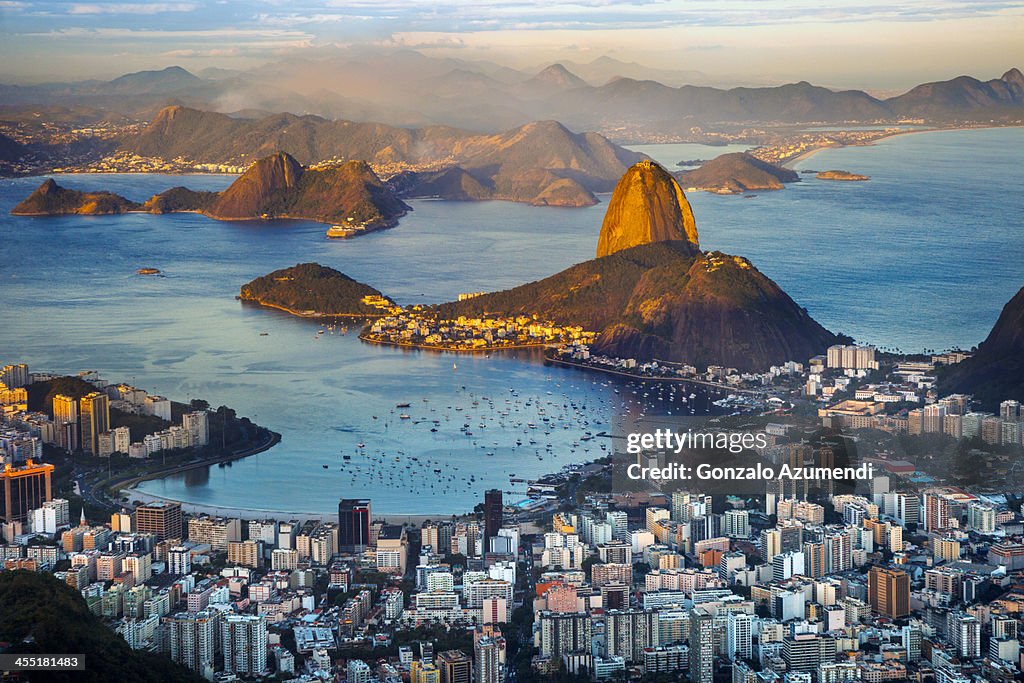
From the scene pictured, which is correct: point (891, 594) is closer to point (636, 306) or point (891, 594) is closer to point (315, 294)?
point (636, 306)

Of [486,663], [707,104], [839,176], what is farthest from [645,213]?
[707,104]

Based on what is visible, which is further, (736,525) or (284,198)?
(284,198)

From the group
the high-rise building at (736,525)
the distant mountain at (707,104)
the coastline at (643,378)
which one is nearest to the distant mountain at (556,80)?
the distant mountain at (707,104)

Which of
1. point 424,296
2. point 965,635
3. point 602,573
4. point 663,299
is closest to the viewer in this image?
point 965,635

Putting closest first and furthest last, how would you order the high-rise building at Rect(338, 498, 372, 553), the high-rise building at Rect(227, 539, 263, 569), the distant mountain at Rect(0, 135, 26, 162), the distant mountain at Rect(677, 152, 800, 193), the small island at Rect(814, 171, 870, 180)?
the high-rise building at Rect(227, 539, 263, 569), the high-rise building at Rect(338, 498, 372, 553), the distant mountain at Rect(0, 135, 26, 162), the small island at Rect(814, 171, 870, 180), the distant mountain at Rect(677, 152, 800, 193)

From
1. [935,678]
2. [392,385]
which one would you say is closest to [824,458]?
[935,678]

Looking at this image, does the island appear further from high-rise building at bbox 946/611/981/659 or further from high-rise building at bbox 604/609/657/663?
high-rise building at bbox 946/611/981/659

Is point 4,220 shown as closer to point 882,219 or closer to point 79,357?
point 79,357

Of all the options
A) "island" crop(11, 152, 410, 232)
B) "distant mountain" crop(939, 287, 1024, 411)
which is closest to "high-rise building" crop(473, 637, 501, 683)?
"distant mountain" crop(939, 287, 1024, 411)
